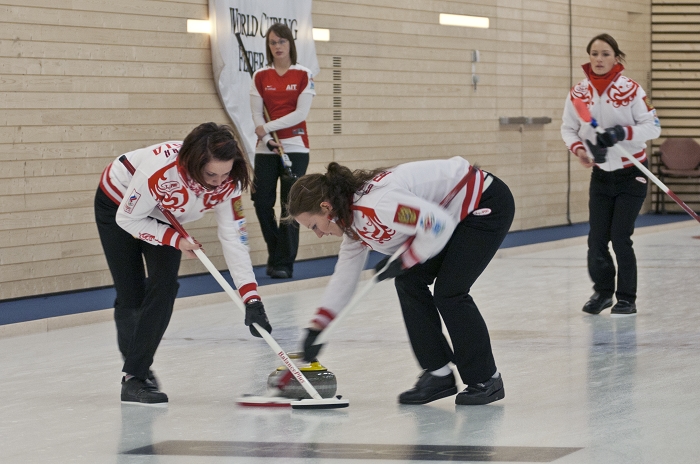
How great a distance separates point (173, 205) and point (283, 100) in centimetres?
366

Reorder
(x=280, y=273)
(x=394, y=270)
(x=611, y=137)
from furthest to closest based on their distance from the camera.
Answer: (x=280, y=273)
(x=611, y=137)
(x=394, y=270)

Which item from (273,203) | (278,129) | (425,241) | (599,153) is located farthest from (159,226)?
(273,203)

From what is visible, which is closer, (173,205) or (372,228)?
(372,228)

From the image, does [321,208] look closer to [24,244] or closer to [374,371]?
[374,371]

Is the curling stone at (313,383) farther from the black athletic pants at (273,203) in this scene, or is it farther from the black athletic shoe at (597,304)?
the black athletic pants at (273,203)

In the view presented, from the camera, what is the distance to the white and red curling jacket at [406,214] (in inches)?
141

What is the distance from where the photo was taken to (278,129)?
7535mm

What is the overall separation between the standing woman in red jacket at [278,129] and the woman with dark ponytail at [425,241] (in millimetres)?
3534

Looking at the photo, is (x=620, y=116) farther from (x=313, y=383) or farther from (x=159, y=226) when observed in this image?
(x=159, y=226)

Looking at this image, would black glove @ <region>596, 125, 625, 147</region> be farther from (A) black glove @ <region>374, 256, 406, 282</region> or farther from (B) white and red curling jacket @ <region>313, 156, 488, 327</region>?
(A) black glove @ <region>374, 256, 406, 282</region>

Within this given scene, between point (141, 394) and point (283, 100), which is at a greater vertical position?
point (283, 100)

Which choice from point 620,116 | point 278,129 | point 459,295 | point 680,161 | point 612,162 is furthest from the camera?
point 680,161

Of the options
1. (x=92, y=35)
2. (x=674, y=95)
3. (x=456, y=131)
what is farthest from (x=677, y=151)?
(x=92, y=35)

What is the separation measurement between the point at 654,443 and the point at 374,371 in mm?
1545
